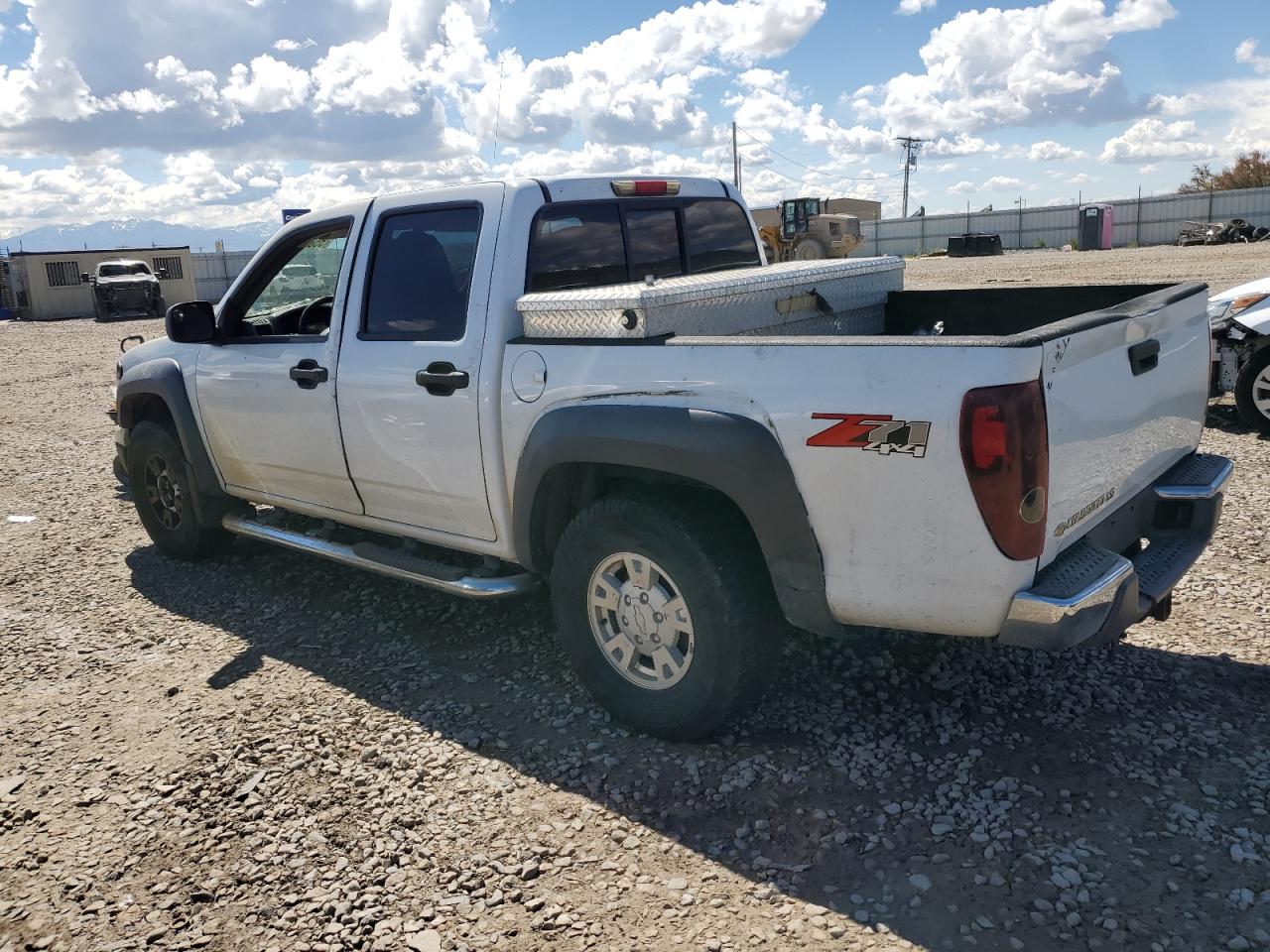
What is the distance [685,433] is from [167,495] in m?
4.06

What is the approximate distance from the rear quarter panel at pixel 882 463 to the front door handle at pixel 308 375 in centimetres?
202

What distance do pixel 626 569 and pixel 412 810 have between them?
109 centimetres

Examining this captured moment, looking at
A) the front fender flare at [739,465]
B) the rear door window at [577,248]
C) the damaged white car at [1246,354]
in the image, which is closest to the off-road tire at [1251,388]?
the damaged white car at [1246,354]

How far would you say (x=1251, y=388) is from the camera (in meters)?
7.66

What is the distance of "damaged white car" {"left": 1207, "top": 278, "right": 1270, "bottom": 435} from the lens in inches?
299

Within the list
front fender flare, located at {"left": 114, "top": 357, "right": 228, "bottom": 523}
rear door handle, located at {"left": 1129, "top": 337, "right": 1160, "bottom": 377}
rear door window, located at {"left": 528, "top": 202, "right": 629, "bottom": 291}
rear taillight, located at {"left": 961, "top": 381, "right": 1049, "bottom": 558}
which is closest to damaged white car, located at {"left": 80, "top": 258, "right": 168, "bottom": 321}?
front fender flare, located at {"left": 114, "top": 357, "right": 228, "bottom": 523}

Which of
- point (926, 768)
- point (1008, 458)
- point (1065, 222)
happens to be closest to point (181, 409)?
point (926, 768)

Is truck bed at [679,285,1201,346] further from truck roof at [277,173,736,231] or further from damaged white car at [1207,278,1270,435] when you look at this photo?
damaged white car at [1207,278,1270,435]

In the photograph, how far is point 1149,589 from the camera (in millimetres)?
3287

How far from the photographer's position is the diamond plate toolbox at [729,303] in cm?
350

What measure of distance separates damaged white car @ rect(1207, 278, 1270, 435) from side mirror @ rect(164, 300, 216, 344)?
674 cm

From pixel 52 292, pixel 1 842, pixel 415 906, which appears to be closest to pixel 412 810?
pixel 415 906

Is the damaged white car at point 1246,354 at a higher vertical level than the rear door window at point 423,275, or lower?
lower

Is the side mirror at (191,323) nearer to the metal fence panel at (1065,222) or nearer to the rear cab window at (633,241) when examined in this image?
the rear cab window at (633,241)
